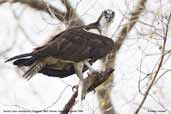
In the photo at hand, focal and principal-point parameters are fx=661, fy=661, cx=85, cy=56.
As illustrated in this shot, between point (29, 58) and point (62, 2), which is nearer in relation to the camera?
point (29, 58)

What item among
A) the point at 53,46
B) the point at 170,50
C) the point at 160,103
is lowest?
the point at 160,103

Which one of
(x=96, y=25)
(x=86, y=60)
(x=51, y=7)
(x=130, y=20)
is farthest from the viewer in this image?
(x=51, y=7)

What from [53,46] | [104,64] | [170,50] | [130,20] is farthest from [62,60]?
[130,20]

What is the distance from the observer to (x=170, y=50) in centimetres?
283

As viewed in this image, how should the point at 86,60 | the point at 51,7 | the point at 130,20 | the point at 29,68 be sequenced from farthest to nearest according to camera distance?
the point at 51,7
the point at 130,20
the point at 86,60
the point at 29,68

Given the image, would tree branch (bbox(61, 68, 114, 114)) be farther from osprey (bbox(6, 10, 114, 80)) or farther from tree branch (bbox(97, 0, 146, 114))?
tree branch (bbox(97, 0, 146, 114))

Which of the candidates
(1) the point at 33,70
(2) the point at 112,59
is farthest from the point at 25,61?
(2) the point at 112,59

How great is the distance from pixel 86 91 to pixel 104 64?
0.94 feet

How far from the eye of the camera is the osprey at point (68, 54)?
240 cm

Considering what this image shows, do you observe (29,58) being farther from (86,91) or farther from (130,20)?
(130,20)

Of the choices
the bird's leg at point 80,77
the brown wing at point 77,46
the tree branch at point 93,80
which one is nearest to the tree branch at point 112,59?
the brown wing at point 77,46

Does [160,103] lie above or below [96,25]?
below

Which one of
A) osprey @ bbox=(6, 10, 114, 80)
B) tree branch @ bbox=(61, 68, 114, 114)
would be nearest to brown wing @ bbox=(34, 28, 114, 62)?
osprey @ bbox=(6, 10, 114, 80)

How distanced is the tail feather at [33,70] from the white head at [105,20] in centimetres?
38
